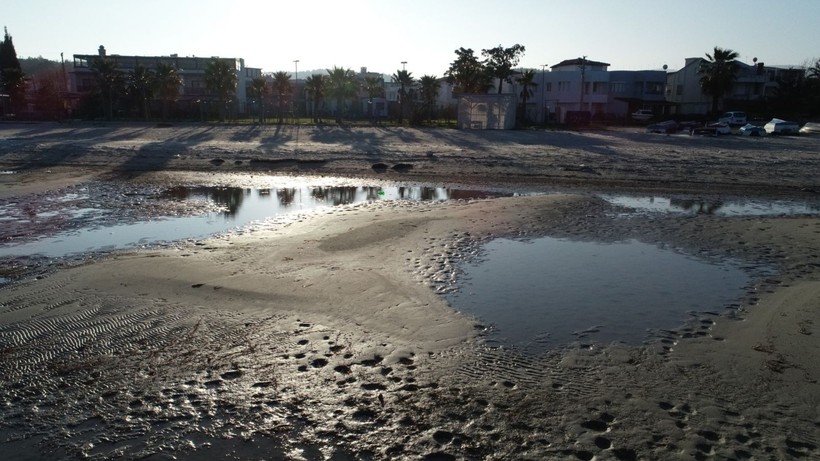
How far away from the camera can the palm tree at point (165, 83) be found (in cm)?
5897

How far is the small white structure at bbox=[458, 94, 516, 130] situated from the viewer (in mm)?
50781

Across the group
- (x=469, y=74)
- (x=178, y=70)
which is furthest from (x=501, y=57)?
(x=178, y=70)

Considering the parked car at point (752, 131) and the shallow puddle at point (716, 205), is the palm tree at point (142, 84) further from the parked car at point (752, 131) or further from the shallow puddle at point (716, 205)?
the parked car at point (752, 131)

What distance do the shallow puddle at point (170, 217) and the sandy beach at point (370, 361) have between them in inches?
66.8

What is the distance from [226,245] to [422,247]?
4.15 meters

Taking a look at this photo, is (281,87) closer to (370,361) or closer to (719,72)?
(719,72)

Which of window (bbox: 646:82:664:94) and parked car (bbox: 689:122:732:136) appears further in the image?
window (bbox: 646:82:664:94)

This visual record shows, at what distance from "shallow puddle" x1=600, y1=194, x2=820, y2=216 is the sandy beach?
2.66 metres

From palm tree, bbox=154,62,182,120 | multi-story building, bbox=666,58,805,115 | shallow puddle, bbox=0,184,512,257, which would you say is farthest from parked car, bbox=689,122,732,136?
palm tree, bbox=154,62,182,120

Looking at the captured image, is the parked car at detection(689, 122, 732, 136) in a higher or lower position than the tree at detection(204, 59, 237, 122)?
lower

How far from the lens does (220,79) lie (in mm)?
59719

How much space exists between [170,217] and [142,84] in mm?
48647

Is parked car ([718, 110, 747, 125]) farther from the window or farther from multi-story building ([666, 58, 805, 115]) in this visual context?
the window

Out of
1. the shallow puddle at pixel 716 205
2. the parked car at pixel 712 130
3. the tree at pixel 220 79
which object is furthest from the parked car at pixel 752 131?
the tree at pixel 220 79
